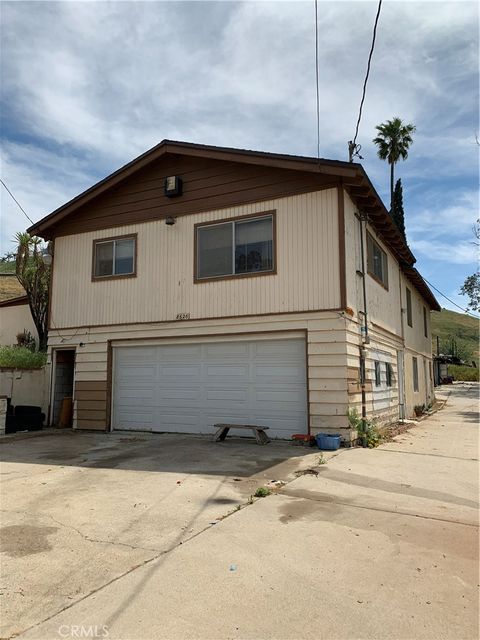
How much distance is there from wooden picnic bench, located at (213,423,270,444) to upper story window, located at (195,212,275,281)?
10.9ft

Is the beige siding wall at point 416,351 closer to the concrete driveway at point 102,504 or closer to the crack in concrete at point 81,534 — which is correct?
the concrete driveway at point 102,504

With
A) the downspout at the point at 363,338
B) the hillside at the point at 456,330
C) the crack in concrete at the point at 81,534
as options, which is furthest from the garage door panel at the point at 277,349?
the hillside at the point at 456,330

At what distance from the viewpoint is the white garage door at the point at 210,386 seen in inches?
395

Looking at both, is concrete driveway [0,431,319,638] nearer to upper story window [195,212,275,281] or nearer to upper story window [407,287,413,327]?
upper story window [195,212,275,281]

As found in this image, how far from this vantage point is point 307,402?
9727mm

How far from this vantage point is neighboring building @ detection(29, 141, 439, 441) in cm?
976

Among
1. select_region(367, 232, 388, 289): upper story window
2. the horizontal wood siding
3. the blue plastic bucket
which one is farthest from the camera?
the horizontal wood siding

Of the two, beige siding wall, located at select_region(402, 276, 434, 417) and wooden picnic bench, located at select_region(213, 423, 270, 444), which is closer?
wooden picnic bench, located at select_region(213, 423, 270, 444)

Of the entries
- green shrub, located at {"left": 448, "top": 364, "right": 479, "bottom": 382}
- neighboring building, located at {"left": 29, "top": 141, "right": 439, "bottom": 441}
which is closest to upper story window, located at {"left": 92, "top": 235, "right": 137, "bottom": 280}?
neighboring building, located at {"left": 29, "top": 141, "right": 439, "bottom": 441}

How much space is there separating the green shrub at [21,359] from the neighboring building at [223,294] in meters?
1.08

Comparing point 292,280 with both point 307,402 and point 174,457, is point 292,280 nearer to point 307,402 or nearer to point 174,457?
point 307,402

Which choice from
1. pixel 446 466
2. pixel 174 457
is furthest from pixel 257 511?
pixel 446 466

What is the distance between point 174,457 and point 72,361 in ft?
22.8

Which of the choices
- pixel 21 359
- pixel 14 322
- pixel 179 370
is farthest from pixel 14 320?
pixel 179 370
